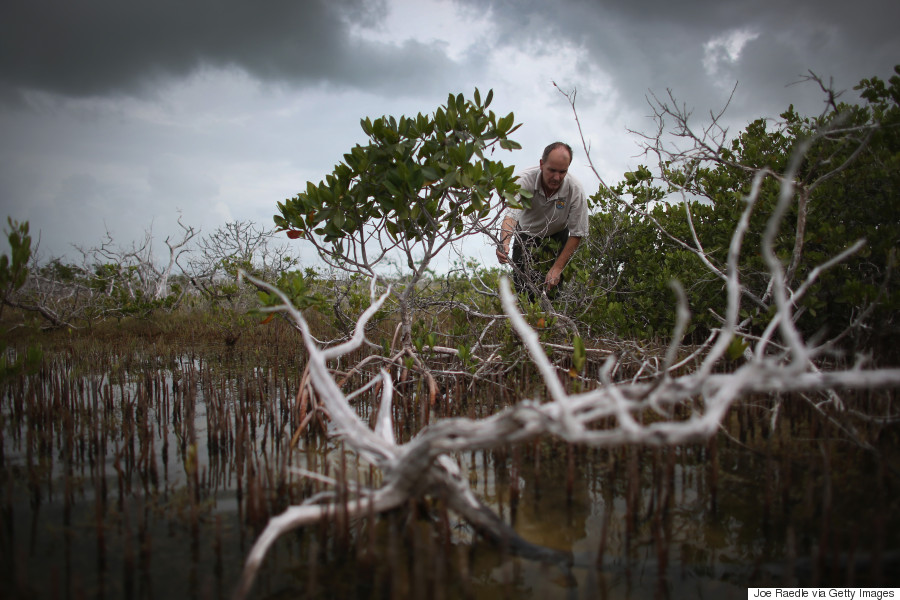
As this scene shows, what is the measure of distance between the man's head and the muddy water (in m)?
2.25

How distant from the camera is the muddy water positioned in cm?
140

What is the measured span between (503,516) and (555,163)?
286 cm

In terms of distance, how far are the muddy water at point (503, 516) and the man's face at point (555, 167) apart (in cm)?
225

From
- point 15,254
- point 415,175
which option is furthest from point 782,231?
point 15,254

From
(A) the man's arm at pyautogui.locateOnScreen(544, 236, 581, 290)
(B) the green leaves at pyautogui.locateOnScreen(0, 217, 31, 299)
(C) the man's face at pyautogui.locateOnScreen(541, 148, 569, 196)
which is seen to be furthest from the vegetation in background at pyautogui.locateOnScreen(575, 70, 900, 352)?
(B) the green leaves at pyautogui.locateOnScreen(0, 217, 31, 299)

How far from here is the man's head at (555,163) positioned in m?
3.87

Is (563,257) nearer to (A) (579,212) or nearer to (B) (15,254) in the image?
(A) (579,212)

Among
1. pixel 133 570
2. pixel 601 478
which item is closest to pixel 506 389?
pixel 601 478

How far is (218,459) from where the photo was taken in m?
2.36

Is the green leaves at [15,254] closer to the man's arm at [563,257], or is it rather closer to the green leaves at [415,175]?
the green leaves at [415,175]

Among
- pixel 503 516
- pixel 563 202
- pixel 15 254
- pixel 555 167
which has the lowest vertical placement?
pixel 503 516

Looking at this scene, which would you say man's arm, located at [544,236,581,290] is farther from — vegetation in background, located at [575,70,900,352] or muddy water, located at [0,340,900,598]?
muddy water, located at [0,340,900,598]

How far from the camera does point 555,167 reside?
388cm

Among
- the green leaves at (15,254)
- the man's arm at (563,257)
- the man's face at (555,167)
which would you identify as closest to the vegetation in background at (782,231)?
the man's arm at (563,257)
